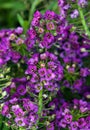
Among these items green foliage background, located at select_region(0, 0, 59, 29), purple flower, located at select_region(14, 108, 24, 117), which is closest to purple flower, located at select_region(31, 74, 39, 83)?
purple flower, located at select_region(14, 108, 24, 117)

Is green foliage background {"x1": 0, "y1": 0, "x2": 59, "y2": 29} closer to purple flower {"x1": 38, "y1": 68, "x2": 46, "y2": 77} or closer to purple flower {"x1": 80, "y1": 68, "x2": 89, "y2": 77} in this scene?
purple flower {"x1": 80, "y1": 68, "x2": 89, "y2": 77}

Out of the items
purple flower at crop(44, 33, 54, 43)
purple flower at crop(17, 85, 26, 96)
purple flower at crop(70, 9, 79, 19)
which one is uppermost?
purple flower at crop(70, 9, 79, 19)

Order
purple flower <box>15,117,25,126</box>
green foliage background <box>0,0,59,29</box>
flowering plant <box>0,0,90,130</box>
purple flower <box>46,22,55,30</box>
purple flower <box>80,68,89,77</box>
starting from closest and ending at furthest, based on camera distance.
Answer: purple flower <box>15,117,25,126</box> → flowering plant <box>0,0,90,130</box> → purple flower <box>46,22,55,30</box> → purple flower <box>80,68,89,77</box> → green foliage background <box>0,0,59,29</box>

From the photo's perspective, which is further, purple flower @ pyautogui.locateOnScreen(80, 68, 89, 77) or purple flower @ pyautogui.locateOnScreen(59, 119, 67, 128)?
purple flower @ pyautogui.locateOnScreen(80, 68, 89, 77)

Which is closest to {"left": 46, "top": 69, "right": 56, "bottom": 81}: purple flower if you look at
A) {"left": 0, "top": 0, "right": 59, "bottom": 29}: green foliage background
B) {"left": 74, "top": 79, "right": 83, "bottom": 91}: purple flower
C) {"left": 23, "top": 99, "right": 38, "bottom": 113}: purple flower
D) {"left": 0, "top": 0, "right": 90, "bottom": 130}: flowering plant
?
{"left": 0, "top": 0, "right": 90, "bottom": 130}: flowering plant

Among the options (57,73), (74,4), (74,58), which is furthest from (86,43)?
(57,73)

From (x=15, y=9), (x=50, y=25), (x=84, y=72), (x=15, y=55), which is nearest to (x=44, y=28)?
(x=50, y=25)

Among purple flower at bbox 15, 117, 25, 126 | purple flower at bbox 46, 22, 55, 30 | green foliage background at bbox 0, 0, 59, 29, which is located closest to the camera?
purple flower at bbox 15, 117, 25, 126

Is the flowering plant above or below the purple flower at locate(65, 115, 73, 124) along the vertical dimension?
above

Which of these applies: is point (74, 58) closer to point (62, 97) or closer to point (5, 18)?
point (62, 97)

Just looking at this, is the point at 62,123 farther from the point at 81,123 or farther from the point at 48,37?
the point at 48,37
